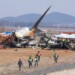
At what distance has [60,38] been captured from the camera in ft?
253

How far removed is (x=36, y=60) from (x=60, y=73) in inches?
220

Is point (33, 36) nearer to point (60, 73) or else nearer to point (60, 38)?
point (60, 38)

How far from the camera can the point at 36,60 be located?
43.8 metres

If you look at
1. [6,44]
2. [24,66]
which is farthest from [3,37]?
[24,66]

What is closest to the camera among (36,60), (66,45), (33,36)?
(36,60)

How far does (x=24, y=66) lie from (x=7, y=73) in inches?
211

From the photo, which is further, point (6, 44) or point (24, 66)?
point (6, 44)

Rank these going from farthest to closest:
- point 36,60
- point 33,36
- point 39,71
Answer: point 33,36 < point 36,60 < point 39,71

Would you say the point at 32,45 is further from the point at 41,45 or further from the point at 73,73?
the point at 73,73

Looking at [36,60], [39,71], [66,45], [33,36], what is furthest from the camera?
[33,36]

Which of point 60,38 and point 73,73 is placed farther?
point 60,38

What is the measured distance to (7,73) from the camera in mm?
39219

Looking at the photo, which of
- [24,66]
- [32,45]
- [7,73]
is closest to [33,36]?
[32,45]

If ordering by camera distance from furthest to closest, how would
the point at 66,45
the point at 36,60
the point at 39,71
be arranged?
the point at 66,45
the point at 36,60
the point at 39,71
